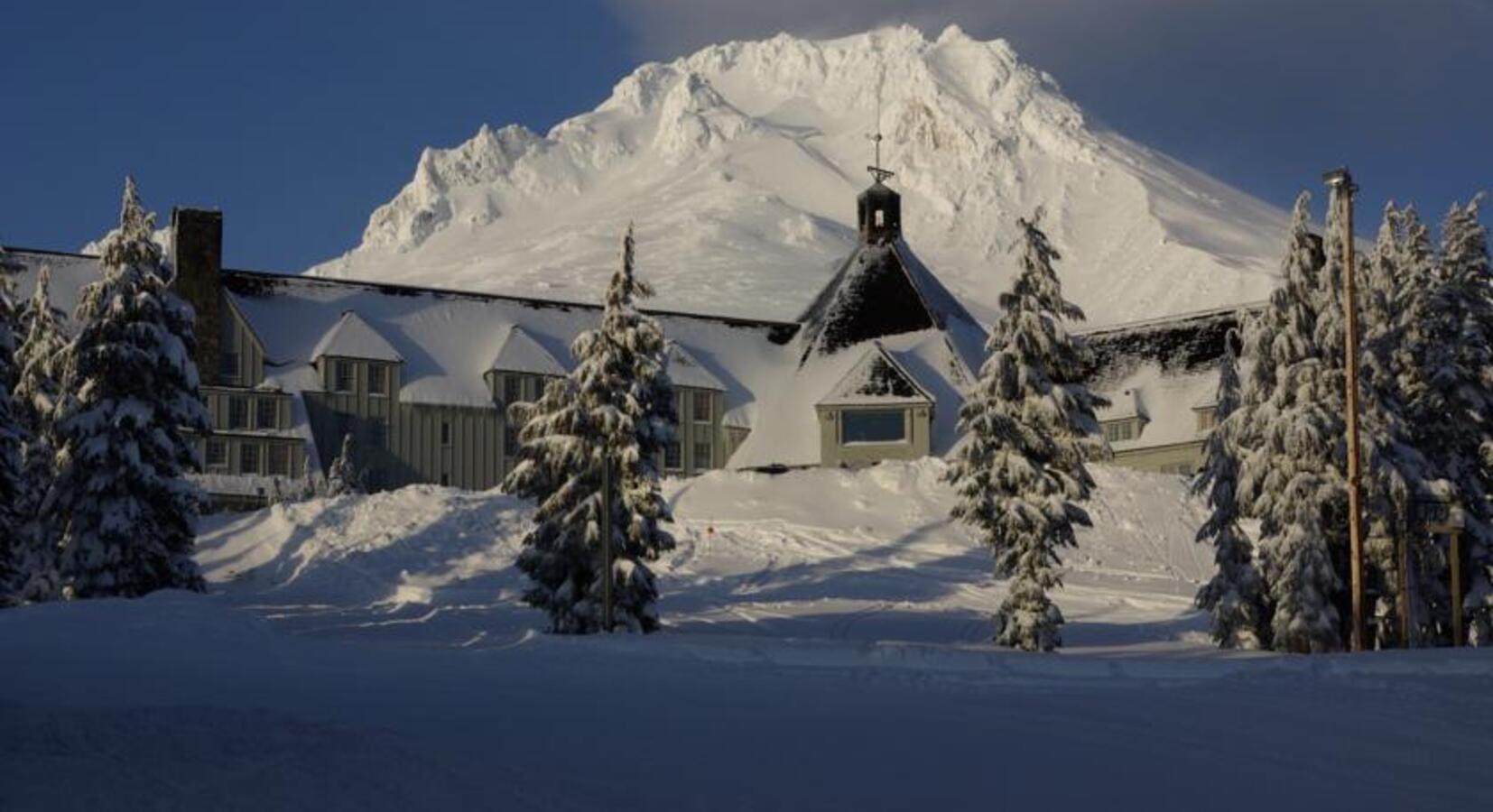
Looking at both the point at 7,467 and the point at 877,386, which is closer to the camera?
the point at 7,467

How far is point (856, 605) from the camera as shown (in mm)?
44062

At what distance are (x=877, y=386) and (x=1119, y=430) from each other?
12.2 metres

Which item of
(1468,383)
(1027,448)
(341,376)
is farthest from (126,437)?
(341,376)

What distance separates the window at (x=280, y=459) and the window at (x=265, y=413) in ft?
2.66

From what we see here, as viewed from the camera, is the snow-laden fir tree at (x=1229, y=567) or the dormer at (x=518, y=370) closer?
the snow-laden fir tree at (x=1229, y=567)

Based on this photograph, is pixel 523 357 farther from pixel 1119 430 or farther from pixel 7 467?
pixel 7 467

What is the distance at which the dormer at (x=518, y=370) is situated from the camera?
232 ft

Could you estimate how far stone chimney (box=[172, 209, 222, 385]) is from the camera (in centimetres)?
6681

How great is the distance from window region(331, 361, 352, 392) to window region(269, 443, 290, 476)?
303 centimetres

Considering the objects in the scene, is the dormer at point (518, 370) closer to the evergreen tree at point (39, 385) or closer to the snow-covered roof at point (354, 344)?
the snow-covered roof at point (354, 344)

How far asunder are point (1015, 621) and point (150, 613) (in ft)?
58.4

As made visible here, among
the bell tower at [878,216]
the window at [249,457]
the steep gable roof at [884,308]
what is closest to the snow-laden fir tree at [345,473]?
the window at [249,457]

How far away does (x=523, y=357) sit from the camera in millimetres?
71562

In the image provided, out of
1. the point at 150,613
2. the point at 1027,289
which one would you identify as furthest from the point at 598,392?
the point at 150,613
